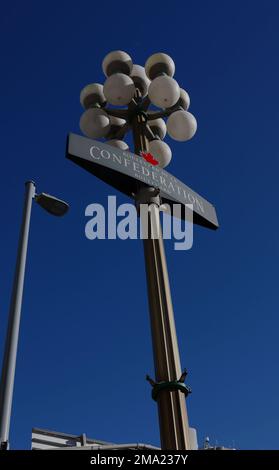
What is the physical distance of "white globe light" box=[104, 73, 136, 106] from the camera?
8.30m

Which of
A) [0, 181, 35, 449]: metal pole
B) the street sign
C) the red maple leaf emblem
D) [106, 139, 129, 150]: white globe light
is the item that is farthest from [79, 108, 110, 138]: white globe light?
[0, 181, 35, 449]: metal pole

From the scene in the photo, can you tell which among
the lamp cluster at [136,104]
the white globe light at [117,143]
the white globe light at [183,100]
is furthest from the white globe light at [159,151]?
the white globe light at [183,100]

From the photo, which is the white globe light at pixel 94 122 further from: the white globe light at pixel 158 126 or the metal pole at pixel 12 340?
the metal pole at pixel 12 340

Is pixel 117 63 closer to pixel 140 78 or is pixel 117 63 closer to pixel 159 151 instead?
pixel 140 78

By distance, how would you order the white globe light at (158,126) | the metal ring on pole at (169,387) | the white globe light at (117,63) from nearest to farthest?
the metal ring on pole at (169,387)
the white globe light at (117,63)
the white globe light at (158,126)

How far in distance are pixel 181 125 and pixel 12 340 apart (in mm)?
4537

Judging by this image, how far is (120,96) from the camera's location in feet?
27.4

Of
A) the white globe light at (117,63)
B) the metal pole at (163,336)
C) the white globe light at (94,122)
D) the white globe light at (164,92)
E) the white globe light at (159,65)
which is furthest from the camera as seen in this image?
the white globe light at (117,63)

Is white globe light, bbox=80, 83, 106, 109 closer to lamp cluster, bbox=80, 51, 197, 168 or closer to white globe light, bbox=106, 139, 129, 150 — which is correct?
lamp cluster, bbox=80, 51, 197, 168

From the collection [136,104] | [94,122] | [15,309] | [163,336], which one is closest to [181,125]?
[136,104]

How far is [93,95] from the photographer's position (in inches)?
358

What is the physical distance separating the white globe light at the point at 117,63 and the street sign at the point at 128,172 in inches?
79.8

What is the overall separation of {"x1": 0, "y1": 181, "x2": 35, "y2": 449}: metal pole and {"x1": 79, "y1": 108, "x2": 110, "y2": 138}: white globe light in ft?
8.52

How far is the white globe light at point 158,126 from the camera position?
9211 mm
